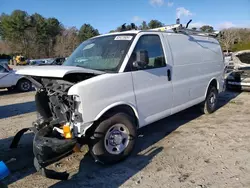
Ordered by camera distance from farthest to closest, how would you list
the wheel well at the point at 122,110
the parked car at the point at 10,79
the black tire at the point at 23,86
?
the black tire at the point at 23,86, the parked car at the point at 10,79, the wheel well at the point at 122,110

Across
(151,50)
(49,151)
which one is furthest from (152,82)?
(49,151)

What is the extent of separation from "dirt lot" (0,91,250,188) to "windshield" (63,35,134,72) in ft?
5.38

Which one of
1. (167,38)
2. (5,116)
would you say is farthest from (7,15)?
(167,38)

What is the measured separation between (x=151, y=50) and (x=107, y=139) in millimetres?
1873

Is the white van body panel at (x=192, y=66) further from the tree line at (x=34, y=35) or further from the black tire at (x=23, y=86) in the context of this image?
the tree line at (x=34, y=35)

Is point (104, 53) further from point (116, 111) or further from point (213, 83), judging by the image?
point (213, 83)

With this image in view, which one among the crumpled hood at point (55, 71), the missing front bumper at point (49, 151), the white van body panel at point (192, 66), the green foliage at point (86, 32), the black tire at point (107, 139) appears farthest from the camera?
the green foliage at point (86, 32)

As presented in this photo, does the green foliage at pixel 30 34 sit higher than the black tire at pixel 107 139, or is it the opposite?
the green foliage at pixel 30 34

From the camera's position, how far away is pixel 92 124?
3725 mm

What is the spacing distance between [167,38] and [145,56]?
3.95ft

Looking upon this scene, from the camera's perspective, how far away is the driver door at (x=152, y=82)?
428cm

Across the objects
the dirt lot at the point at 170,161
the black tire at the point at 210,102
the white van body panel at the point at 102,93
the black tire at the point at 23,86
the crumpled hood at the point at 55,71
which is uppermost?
the crumpled hood at the point at 55,71

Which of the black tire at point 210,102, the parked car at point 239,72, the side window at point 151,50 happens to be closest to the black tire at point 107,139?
the side window at point 151,50

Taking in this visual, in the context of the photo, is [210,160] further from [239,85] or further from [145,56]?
[239,85]
